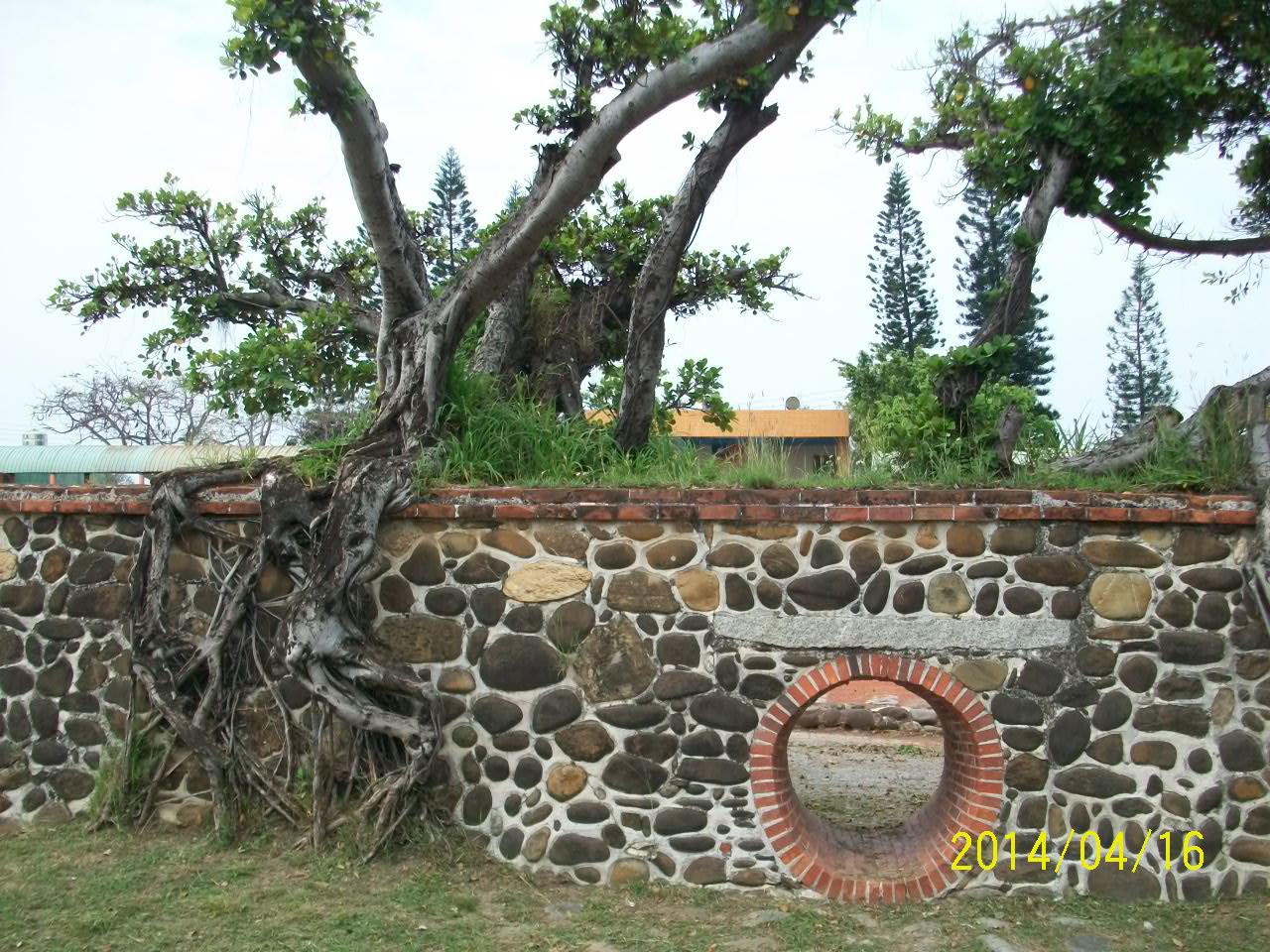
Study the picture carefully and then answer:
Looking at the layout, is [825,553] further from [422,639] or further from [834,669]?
[422,639]

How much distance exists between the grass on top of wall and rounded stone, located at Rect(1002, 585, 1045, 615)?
25.7 inches

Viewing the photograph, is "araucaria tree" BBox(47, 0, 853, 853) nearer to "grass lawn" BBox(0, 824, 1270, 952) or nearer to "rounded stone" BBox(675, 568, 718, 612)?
"grass lawn" BBox(0, 824, 1270, 952)

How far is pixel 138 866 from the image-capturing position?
5566mm

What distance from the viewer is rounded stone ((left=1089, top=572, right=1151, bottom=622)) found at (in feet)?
18.5

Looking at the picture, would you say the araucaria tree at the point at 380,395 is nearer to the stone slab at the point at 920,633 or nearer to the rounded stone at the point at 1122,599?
the stone slab at the point at 920,633

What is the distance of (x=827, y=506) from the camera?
5703 mm

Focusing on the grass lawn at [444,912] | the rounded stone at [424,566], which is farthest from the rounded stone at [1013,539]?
the rounded stone at [424,566]

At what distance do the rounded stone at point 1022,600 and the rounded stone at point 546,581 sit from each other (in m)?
2.07

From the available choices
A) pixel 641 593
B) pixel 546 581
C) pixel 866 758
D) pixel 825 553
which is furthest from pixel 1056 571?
pixel 866 758

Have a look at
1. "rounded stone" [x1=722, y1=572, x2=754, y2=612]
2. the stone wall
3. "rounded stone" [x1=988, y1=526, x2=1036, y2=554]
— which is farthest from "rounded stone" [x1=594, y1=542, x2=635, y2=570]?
"rounded stone" [x1=988, y1=526, x2=1036, y2=554]

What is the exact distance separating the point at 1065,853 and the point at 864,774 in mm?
3645

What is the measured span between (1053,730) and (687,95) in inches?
165

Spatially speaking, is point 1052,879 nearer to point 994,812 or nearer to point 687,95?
point 994,812

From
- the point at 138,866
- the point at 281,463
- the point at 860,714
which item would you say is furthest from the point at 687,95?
the point at 860,714
